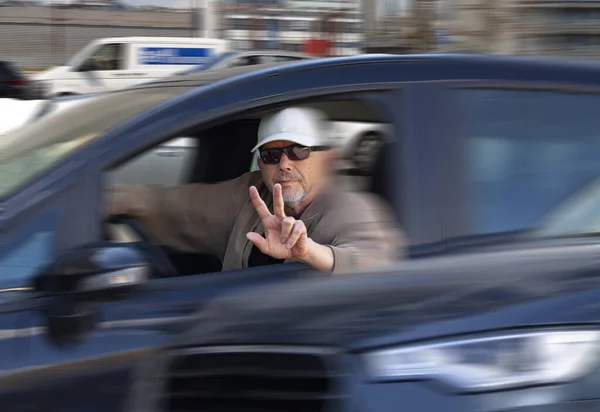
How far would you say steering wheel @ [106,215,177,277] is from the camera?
2.73m

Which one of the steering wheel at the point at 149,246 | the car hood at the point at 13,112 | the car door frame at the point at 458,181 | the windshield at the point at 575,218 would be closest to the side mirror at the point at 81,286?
the steering wheel at the point at 149,246

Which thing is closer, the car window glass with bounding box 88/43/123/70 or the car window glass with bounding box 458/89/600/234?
the car window glass with bounding box 458/89/600/234

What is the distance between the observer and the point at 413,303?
7.78 feet

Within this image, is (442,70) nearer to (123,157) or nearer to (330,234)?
(330,234)

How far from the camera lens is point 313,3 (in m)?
25.9

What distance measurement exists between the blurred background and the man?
260 inches

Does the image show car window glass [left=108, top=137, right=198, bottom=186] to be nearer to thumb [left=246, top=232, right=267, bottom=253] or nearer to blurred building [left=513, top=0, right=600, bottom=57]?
thumb [left=246, top=232, right=267, bottom=253]

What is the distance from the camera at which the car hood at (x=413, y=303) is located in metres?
2.24

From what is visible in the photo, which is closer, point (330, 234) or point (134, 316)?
point (134, 316)

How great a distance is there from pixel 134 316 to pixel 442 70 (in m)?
1.14

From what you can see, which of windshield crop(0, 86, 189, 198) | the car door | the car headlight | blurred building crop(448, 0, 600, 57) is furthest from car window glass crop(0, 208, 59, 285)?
blurred building crop(448, 0, 600, 57)

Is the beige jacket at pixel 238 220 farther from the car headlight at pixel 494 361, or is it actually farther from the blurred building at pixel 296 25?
the blurred building at pixel 296 25

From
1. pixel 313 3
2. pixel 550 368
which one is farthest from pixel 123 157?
pixel 313 3

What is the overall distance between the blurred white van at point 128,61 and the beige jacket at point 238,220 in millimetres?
16548
